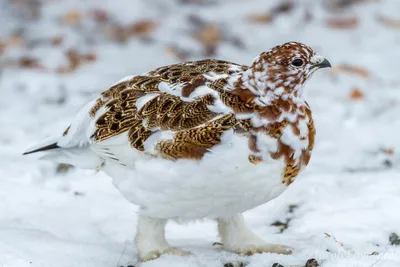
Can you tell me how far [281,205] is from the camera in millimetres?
Result: 4297

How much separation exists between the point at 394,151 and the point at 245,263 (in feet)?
7.18

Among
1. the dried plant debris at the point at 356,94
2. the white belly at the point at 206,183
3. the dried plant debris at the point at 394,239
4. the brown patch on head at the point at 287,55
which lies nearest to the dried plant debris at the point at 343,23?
the dried plant debris at the point at 356,94

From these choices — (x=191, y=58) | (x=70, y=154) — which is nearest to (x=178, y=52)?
(x=191, y=58)

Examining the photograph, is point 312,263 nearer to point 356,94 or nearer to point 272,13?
point 356,94

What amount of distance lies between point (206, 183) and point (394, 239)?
48.5 inches

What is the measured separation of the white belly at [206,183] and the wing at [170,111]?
5 centimetres

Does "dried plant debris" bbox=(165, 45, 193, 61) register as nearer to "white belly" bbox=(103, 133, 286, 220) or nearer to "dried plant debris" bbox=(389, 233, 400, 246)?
"dried plant debris" bbox=(389, 233, 400, 246)

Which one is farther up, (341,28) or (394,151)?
(341,28)

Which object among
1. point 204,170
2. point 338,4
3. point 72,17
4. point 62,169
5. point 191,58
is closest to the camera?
point 204,170

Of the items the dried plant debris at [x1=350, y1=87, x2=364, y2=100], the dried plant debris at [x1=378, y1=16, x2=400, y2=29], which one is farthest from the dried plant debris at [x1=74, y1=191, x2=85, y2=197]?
the dried plant debris at [x1=378, y1=16, x2=400, y2=29]

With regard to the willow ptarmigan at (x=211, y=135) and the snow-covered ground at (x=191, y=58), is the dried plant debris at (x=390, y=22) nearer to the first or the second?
the snow-covered ground at (x=191, y=58)

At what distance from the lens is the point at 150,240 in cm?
343

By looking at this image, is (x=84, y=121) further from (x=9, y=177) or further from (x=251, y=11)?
(x=251, y=11)

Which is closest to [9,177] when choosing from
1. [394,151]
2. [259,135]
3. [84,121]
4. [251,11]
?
[84,121]
